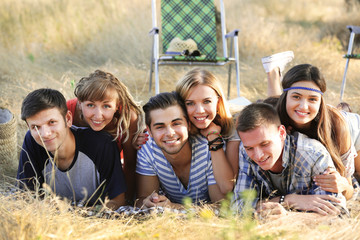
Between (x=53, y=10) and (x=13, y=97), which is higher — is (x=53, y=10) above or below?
above

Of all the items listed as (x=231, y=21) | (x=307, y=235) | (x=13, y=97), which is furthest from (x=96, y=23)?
(x=307, y=235)

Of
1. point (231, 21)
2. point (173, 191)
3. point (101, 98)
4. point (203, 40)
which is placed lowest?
point (173, 191)

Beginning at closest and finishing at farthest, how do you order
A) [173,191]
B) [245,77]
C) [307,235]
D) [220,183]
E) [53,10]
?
[307,235] < [220,183] < [173,191] < [245,77] < [53,10]

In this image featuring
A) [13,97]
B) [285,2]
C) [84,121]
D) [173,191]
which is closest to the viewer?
[173,191]

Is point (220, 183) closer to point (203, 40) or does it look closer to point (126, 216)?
point (126, 216)

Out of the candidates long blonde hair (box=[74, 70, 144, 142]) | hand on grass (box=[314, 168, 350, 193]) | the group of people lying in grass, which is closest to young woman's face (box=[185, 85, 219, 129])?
the group of people lying in grass

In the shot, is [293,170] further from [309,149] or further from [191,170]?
[191,170]

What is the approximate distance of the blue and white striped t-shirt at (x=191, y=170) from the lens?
2887mm

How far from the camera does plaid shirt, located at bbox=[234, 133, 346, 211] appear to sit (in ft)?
8.37

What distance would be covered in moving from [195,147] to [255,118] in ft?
1.98

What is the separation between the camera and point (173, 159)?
2.92 m

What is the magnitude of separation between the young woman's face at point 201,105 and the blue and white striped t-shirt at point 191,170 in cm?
16

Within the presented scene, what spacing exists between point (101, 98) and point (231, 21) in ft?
21.9

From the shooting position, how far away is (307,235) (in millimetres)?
1833
